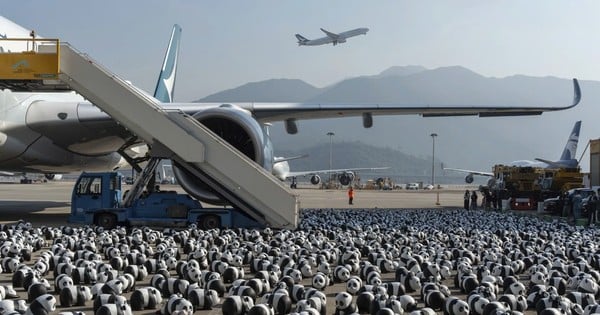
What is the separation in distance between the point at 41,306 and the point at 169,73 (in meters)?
27.9

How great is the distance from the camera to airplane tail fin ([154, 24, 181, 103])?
32906 millimetres

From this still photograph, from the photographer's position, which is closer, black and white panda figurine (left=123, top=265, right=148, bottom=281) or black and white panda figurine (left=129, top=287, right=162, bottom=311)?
black and white panda figurine (left=129, top=287, right=162, bottom=311)

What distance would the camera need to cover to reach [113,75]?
1805cm

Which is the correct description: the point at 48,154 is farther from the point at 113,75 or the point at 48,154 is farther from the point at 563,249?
the point at 563,249

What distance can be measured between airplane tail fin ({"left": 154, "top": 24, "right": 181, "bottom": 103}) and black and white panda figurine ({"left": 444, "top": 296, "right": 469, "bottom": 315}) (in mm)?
→ 26343

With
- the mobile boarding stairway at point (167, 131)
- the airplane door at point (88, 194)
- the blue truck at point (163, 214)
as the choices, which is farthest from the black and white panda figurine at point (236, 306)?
the airplane door at point (88, 194)

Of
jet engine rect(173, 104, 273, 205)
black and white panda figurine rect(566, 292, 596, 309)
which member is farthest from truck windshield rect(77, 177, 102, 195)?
black and white panda figurine rect(566, 292, 596, 309)

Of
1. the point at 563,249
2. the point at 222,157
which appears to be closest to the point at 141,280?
the point at 222,157

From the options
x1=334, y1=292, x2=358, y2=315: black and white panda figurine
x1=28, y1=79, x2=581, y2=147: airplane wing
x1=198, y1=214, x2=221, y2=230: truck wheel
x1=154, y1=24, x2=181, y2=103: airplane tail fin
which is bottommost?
x1=334, y1=292, x2=358, y2=315: black and white panda figurine

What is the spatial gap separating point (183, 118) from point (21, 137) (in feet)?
21.7

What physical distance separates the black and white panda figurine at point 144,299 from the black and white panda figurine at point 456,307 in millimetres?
3470

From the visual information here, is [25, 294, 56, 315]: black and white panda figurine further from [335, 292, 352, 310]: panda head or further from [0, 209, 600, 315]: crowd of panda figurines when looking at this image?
[335, 292, 352, 310]: panda head

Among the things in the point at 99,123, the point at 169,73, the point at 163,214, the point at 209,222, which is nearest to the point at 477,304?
the point at 209,222

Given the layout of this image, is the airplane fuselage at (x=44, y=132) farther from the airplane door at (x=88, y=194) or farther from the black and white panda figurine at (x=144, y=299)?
the black and white panda figurine at (x=144, y=299)
